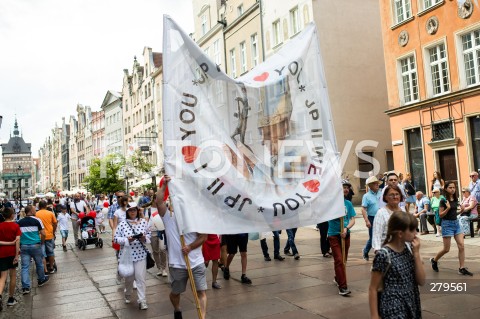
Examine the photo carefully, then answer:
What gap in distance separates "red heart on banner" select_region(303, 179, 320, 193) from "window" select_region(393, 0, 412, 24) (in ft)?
64.3

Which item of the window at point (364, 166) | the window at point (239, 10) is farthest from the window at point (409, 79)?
the window at point (239, 10)

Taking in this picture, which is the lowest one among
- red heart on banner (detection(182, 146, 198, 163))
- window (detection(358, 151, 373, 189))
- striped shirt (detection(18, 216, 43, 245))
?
striped shirt (detection(18, 216, 43, 245))

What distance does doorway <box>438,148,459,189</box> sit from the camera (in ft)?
68.0

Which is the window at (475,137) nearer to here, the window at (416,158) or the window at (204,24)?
the window at (416,158)

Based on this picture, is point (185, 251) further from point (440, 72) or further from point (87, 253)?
point (440, 72)

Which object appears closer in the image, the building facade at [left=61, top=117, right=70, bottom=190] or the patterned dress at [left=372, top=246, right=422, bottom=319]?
the patterned dress at [left=372, top=246, right=422, bottom=319]

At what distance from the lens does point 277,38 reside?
3159 cm

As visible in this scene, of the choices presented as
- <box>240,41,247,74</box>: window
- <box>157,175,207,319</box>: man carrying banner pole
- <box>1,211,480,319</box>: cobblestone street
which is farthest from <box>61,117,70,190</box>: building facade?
<box>157,175,207,319</box>: man carrying banner pole

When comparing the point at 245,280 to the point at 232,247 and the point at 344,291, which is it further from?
the point at 344,291

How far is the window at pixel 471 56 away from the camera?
1936 cm

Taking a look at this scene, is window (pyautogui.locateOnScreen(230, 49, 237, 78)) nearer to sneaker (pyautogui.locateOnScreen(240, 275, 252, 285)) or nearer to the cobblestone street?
the cobblestone street

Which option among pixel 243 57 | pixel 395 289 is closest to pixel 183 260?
pixel 395 289

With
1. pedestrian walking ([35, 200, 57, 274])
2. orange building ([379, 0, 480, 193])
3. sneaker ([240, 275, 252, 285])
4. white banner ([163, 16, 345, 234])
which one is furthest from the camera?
orange building ([379, 0, 480, 193])

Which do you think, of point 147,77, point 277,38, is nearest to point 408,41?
point 277,38
